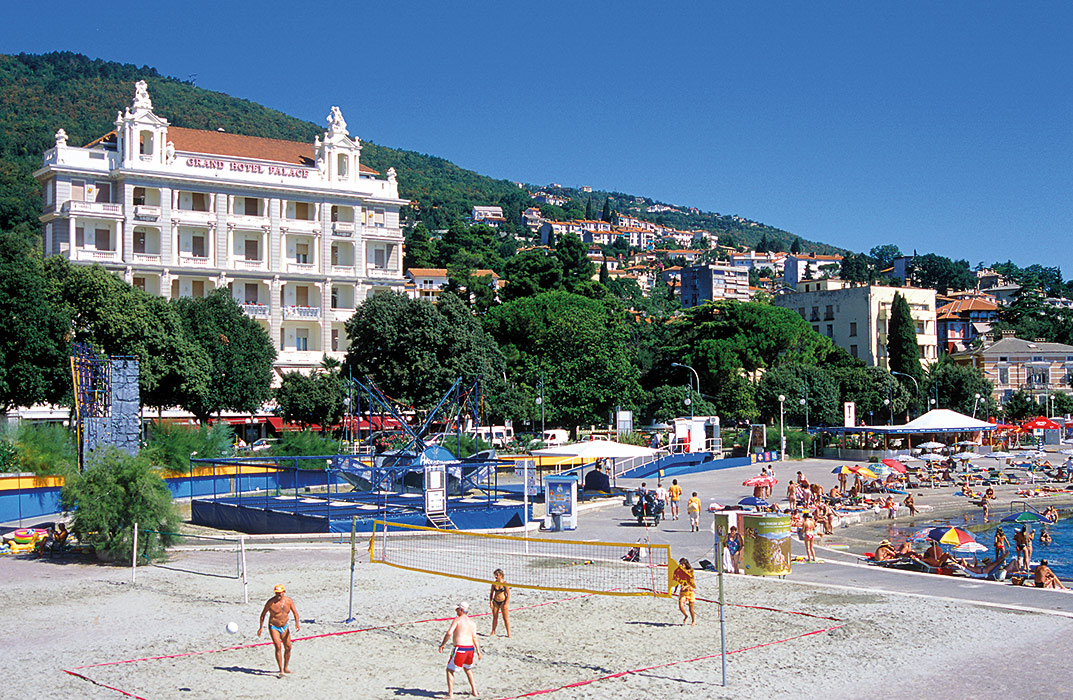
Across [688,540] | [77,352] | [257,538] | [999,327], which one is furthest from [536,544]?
[999,327]

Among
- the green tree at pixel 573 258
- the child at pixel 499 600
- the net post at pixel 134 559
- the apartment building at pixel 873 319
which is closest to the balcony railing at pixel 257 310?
the green tree at pixel 573 258

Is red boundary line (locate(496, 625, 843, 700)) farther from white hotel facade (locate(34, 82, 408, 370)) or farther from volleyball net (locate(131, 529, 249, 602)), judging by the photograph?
white hotel facade (locate(34, 82, 408, 370))

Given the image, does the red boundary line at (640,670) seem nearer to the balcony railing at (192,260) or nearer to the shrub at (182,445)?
the shrub at (182,445)

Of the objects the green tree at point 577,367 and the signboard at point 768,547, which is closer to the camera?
the signboard at point 768,547

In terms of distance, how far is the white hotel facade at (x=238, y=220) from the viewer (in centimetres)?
6706

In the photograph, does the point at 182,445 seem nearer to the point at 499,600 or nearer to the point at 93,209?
the point at 499,600

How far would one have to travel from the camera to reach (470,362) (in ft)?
199

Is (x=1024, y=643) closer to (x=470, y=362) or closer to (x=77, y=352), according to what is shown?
(x=77, y=352)

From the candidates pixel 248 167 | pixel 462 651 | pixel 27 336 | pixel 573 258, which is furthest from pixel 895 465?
pixel 573 258

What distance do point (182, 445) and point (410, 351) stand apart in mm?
19405

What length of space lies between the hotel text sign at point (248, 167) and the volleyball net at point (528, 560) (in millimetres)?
49840

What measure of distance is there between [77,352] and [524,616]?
22734mm

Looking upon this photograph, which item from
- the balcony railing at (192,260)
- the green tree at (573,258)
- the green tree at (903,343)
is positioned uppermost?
the green tree at (573,258)

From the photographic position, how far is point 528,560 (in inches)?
918
